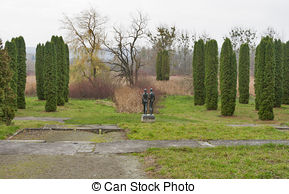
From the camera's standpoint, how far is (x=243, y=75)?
2681cm

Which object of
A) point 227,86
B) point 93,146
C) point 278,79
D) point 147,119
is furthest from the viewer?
point 278,79

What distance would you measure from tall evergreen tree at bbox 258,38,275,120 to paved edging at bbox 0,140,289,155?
8376 millimetres

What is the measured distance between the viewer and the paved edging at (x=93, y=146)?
7.54 m

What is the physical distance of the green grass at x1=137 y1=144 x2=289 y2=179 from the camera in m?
5.50

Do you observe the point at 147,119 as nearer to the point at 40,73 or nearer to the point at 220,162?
the point at 220,162

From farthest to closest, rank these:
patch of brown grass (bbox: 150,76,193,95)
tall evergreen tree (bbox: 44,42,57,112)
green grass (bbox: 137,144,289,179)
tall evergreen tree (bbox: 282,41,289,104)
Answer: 1. patch of brown grass (bbox: 150,76,193,95)
2. tall evergreen tree (bbox: 282,41,289,104)
3. tall evergreen tree (bbox: 44,42,57,112)
4. green grass (bbox: 137,144,289,179)

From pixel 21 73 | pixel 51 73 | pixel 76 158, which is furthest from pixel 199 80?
pixel 76 158

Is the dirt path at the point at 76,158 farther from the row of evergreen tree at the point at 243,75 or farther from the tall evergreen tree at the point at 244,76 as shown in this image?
the tall evergreen tree at the point at 244,76

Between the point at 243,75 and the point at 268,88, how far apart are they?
10.4 metres

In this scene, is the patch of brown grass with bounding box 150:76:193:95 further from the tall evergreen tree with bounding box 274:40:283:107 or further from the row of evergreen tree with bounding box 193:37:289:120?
the tall evergreen tree with bounding box 274:40:283:107

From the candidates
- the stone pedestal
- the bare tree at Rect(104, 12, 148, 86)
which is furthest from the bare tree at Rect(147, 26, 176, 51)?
the stone pedestal

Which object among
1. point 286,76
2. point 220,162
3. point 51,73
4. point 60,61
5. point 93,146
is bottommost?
point 93,146

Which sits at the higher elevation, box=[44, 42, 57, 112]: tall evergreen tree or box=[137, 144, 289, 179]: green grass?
box=[44, 42, 57, 112]: tall evergreen tree

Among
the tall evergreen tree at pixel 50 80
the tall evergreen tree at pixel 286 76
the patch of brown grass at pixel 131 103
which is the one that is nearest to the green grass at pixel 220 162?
the patch of brown grass at pixel 131 103
